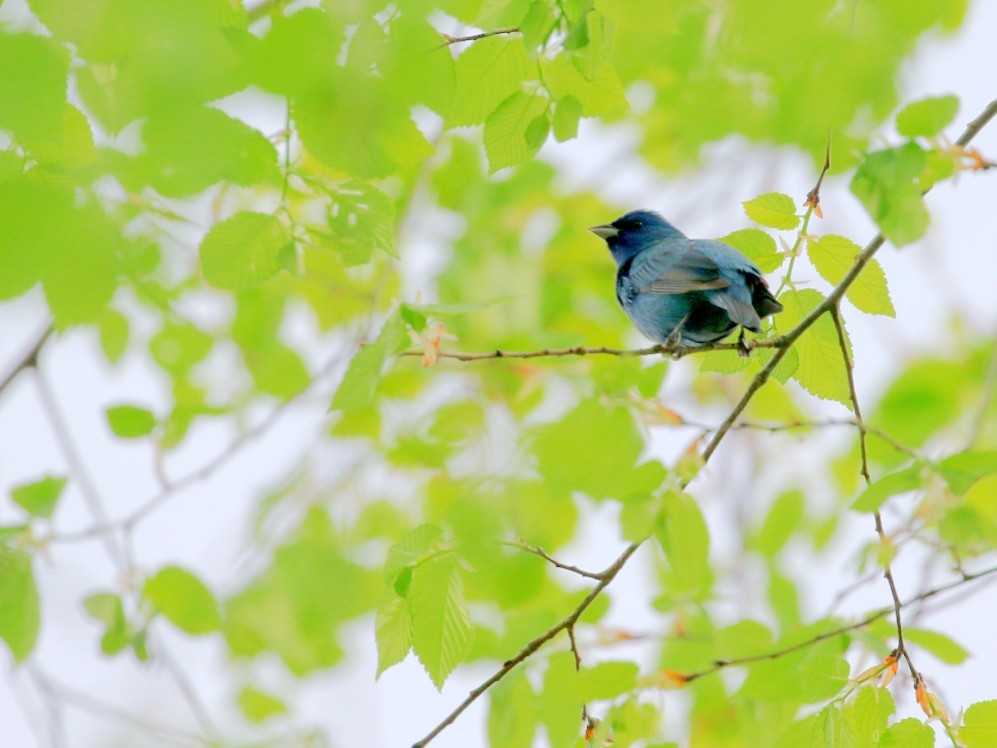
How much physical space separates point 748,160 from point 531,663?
4.58 metres

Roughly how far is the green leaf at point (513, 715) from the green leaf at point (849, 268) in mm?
1540

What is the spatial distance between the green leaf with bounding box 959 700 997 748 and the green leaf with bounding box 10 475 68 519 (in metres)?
3.01

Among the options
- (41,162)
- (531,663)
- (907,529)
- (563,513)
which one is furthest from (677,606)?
(41,162)

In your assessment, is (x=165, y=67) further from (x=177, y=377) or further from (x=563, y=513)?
(x=177, y=377)

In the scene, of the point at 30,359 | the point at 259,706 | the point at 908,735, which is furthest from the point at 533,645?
the point at 259,706

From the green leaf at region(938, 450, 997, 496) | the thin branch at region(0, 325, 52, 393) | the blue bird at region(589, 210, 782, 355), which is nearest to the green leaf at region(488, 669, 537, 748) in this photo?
the blue bird at region(589, 210, 782, 355)

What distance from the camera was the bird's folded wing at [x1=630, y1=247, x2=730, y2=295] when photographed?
4234 mm

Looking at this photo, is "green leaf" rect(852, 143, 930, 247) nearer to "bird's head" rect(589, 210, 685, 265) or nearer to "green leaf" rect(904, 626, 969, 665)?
"green leaf" rect(904, 626, 969, 665)

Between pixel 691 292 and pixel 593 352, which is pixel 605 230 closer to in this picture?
pixel 691 292

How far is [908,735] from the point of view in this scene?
2.53m

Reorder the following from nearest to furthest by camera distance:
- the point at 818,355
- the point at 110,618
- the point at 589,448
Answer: the point at 818,355 < the point at 589,448 < the point at 110,618

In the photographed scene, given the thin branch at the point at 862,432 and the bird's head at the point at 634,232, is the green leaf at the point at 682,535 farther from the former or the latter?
the bird's head at the point at 634,232

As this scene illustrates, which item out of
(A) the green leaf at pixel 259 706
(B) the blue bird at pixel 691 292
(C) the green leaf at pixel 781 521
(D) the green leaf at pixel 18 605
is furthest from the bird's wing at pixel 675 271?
(A) the green leaf at pixel 259 706

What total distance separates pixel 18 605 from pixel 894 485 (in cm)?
260
